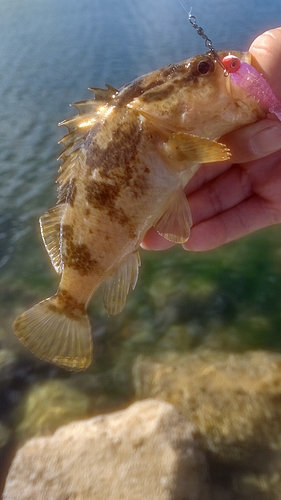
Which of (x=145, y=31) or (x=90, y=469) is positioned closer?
(x=90, y=469)

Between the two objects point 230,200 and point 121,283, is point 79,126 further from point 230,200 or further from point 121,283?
point 230,200

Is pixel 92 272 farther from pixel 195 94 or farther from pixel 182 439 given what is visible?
pixel 182 439

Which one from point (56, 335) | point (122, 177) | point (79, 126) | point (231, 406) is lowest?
point (231, 406)

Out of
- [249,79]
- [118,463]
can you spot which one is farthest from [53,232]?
[118,463]

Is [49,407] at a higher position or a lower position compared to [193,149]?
lower

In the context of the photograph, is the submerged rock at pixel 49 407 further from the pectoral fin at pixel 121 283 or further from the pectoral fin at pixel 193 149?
the pectoral fin at pixel 193 149

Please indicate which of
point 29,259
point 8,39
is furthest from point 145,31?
point 29,259

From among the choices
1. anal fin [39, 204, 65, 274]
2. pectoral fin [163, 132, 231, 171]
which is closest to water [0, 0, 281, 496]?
anal fin [39, 204, 65, 274]
